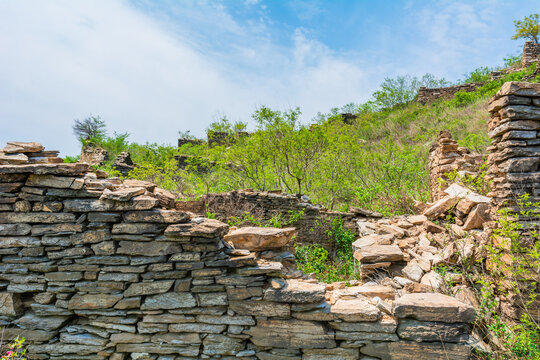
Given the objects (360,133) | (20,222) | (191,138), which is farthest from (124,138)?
(20,222)

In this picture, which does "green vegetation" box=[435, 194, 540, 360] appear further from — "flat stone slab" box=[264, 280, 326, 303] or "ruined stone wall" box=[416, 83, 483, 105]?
"ruined stone wall" box=[416, 83, 483, 105]

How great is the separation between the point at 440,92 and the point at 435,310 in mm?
18402

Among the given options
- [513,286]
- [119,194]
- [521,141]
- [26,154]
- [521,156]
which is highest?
[521,141]

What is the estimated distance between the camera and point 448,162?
627 cm

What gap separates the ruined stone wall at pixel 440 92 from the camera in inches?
668

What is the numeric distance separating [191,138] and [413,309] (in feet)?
55.6

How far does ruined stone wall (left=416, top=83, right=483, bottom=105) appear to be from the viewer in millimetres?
16969

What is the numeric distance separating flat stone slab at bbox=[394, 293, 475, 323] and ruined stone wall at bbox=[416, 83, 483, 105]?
1762cm

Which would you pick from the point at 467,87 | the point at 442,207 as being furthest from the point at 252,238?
the point at 467,87

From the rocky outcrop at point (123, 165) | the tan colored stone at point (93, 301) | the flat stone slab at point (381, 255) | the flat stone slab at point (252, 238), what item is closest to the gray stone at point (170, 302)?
the tan colored stone at point (93, 301)

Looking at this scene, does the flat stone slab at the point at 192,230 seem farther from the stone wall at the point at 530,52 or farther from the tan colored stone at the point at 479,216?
the stone wall at the point at 530,52

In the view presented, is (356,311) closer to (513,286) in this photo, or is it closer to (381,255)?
(381,255)

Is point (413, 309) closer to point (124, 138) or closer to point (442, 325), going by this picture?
point (442, 325)

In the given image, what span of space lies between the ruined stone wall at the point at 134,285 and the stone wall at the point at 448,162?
386cm
